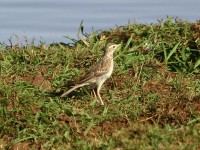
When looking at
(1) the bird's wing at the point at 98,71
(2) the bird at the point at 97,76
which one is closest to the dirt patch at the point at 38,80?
(2) the bird at the point at 97,76

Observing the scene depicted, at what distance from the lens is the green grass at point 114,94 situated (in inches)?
426

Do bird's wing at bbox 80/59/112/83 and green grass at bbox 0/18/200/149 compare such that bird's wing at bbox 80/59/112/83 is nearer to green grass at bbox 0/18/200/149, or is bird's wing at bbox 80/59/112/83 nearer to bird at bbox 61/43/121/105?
bird at bbox 61/43/121/105

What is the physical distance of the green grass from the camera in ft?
35.5

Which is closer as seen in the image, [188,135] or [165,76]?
[188,135]

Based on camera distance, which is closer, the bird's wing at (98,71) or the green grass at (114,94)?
the green grass at (114,94)

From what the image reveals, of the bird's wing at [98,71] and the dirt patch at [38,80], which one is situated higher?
the bird's wing at [98,71]

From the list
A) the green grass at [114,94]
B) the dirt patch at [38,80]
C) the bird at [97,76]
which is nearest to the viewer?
the green grass at [114,94]

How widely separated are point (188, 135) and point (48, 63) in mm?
5410

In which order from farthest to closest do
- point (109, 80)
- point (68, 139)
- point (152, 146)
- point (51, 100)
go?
point (109, 80)
point (51, 100)
point (68, 139)
point (152, 146)

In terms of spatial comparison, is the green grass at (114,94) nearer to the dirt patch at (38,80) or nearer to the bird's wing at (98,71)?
the dirt patch at (38,80)

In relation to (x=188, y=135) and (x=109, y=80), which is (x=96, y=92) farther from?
(x=188, y=135)

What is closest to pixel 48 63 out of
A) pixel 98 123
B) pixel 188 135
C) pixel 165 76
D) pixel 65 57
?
pixel 65 57

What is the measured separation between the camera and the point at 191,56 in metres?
15.4

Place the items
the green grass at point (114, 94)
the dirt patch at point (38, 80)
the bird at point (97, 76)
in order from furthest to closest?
the dirt patch at point (38, 80), the bird at point (97, 76), the green grass at point (114, 94)
